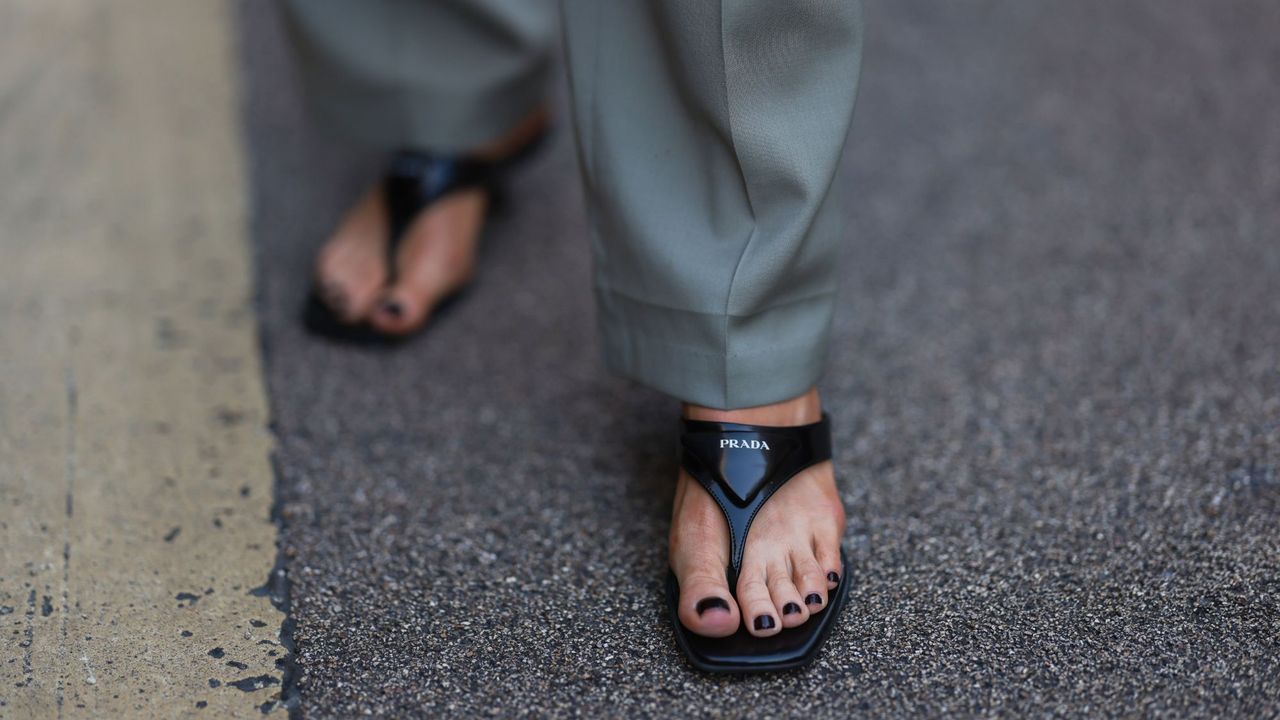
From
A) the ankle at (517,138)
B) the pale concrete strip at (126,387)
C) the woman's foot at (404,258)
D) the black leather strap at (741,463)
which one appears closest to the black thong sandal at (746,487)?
the black leather strap at (741,463)

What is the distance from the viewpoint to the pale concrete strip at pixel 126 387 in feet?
2.95

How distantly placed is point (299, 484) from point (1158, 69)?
55.5 inches

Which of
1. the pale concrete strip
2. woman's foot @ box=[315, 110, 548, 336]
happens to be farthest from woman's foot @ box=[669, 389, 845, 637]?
woman's foot @ box=[315, 110, 548, 336]

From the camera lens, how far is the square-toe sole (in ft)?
2.80

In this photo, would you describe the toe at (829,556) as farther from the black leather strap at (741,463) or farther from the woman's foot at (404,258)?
the woman's foot at (404,258)

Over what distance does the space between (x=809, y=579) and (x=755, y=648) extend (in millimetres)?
75

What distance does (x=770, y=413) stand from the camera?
0.96 metres

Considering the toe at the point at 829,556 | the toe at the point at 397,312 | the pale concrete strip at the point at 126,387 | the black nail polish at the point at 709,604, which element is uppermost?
the black nail polish at the point at 709,604

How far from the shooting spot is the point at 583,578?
3.20 ft

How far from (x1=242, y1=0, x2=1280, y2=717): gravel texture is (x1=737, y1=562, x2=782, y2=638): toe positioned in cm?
4

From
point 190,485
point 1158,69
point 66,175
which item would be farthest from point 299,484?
point 1158,69

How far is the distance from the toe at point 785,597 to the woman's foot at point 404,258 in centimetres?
56

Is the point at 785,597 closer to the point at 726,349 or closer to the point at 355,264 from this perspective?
the point at 726,349

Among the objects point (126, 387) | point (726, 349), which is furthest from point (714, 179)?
point (126, 387)
